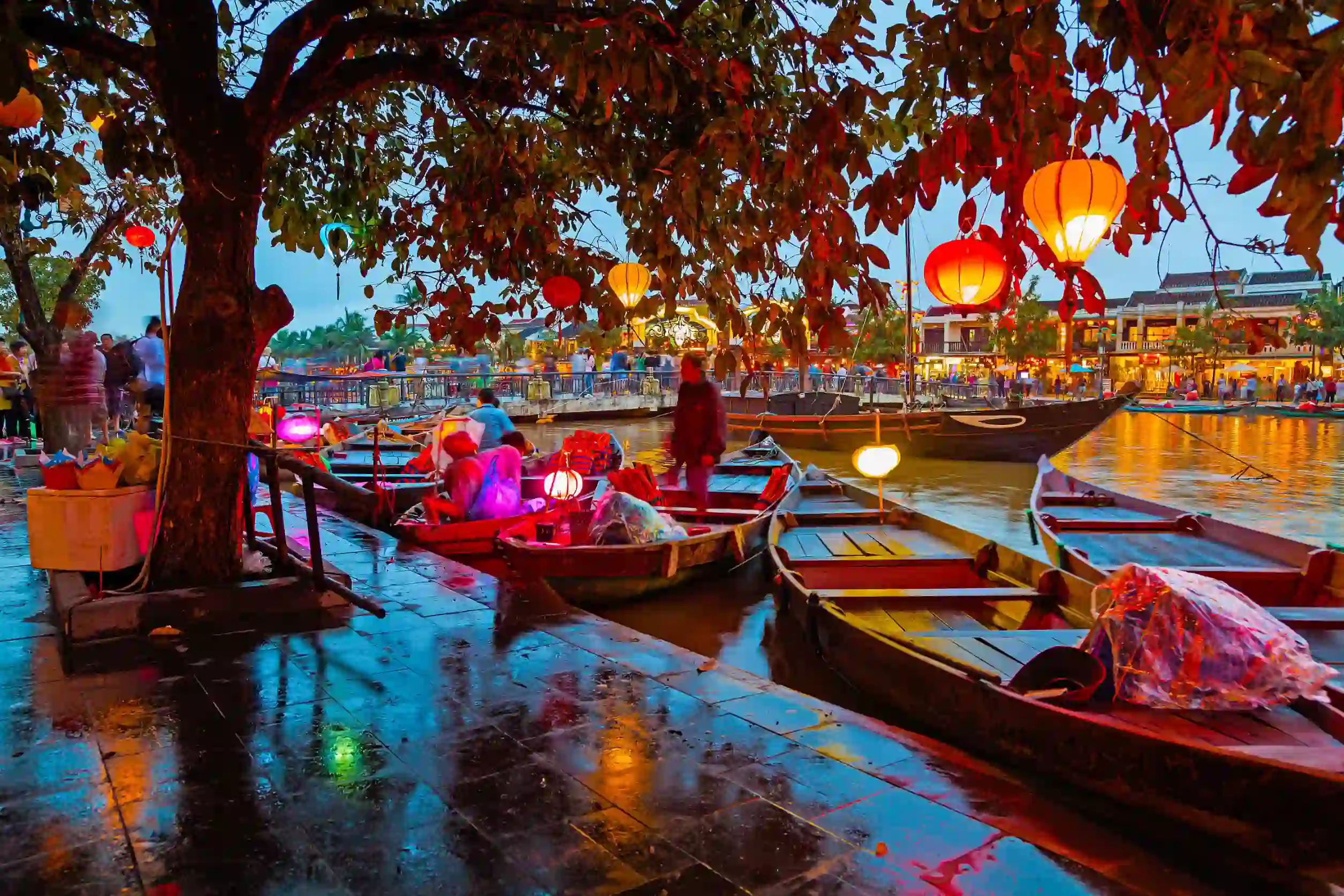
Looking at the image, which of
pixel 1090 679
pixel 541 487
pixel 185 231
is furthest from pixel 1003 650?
pixel 541 487

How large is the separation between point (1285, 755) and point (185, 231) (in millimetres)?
6086

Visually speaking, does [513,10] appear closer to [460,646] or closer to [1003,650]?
[460,646]

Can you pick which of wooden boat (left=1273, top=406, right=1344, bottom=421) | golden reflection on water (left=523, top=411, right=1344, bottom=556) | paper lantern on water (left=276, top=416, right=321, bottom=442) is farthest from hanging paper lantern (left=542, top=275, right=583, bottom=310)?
wooden boat (left=1273, top=406, right=1344, bottom=421)

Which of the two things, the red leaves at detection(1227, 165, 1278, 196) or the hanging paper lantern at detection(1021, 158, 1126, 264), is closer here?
the red leaves at detection(1227, 165, 1278, 196)

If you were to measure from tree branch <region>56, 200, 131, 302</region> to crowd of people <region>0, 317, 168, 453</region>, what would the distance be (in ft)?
2.09

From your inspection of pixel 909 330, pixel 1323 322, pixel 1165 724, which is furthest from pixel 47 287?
pixel 1323 322

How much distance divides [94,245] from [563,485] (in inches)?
313

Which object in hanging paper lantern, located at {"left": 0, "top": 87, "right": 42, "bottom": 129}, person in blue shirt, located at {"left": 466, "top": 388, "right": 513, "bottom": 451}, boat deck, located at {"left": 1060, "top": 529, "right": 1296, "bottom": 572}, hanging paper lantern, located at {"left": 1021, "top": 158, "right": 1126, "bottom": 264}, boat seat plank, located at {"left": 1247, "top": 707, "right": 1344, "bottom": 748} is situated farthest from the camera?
person in blue shirt, located at {"left": 466, "top": 388, "right": 513, "bottom": 451}

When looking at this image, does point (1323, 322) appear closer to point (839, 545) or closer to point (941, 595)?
point (839, 545)

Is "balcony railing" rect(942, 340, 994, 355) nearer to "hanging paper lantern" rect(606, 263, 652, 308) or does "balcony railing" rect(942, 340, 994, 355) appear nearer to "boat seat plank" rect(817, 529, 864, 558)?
"boat seat plank" rect(817, 529, 864, 558)

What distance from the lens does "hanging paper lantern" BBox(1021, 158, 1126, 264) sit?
14.5 feet

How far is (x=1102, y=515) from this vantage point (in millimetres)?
9719

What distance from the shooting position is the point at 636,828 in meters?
2.93

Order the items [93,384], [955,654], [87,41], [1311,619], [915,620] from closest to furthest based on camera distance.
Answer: [87,41], [955,654], [1311,619], [915,620], [93,384]
